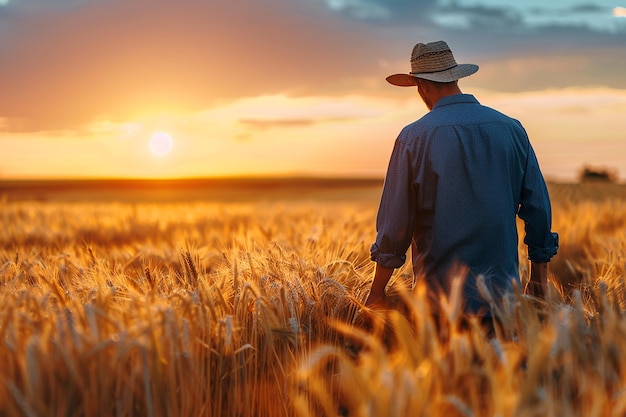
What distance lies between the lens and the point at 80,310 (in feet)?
6.46

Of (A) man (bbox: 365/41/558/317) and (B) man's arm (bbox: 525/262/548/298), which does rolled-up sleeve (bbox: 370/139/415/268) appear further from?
(B) man's arm (bbox: 525/262/548/298)

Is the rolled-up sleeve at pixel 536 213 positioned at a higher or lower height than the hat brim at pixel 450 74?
lower

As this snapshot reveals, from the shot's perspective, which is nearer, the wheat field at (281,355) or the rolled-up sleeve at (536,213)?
the wheat field at (281,355)

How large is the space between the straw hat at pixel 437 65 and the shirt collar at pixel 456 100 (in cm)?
8

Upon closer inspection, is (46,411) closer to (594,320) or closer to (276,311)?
(276,311)

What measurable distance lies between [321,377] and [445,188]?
96 centimetres

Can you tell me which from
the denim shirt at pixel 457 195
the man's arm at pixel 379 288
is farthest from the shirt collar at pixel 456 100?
the man's arm at pixel 379 288

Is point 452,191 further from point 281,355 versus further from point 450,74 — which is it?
point 281,355

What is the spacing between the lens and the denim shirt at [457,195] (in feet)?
Result: 8.87

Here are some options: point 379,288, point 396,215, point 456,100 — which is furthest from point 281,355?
point 456,100

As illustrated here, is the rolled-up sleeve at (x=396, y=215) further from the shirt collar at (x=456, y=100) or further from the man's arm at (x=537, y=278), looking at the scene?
the man's arm at (x=537, y=278)

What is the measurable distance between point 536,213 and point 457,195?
1.46 feet

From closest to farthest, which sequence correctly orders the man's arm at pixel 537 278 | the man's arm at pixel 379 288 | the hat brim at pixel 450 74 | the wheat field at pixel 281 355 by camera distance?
the wheat field at pixel 281 355
the man's arm at pixel 379 288
the hat brim at pixel 450 74
the man's arm at pixel 537 278

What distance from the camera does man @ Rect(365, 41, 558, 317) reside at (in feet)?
8.87
